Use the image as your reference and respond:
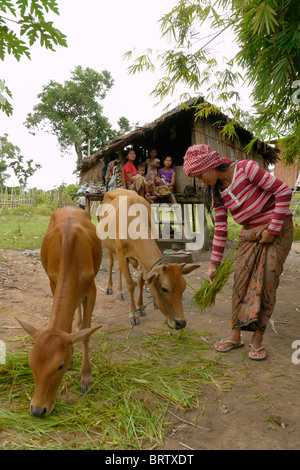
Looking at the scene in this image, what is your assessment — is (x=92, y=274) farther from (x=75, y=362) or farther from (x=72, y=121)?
Result: (x=72, y=121)

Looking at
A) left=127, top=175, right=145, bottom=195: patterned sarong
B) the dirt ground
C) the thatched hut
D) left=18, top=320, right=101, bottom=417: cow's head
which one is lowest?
the dirt ground

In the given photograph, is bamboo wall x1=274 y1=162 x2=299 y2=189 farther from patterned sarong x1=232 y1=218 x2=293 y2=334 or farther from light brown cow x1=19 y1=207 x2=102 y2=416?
light brown cow x1=19 y1=207 x2=102 y2=416

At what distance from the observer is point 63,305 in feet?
7.94

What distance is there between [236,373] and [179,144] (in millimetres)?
10378

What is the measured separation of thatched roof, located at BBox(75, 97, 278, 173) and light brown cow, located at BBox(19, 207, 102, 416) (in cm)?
486

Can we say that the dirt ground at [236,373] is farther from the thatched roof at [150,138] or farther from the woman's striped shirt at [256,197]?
the thatched roof at [150,138]

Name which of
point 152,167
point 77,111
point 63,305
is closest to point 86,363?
point 63,305

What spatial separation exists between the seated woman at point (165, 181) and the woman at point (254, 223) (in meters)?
5.99

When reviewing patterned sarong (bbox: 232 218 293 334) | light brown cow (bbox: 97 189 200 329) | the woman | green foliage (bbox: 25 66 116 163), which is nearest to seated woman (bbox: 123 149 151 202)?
light brown cow (bbox: 97 189 200 329)

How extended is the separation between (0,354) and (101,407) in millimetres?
1198

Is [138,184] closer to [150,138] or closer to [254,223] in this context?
[150,138]

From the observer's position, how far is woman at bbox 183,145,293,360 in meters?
2.98

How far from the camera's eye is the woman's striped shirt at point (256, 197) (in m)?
2.91
